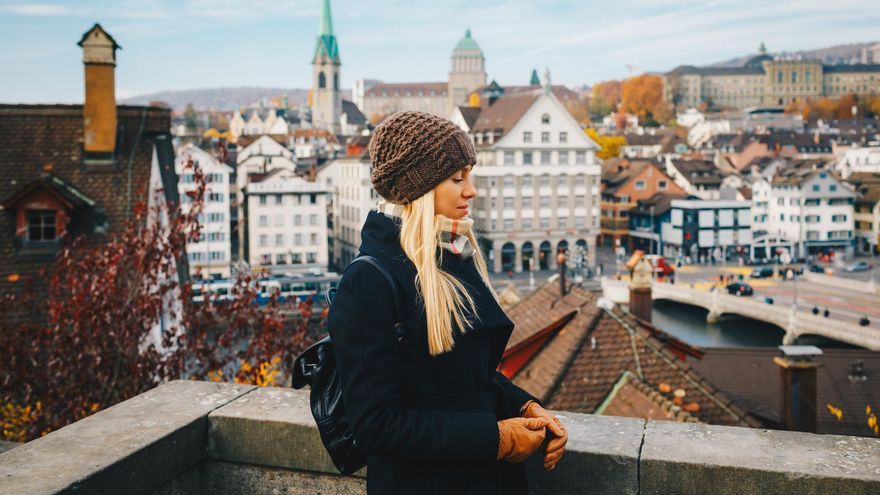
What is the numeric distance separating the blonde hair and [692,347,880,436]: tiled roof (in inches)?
552

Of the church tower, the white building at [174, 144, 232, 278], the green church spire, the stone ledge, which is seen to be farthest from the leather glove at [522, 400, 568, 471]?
the green church spire

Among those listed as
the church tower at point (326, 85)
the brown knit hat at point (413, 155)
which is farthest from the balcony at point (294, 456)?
the church tower at point (326, 85)

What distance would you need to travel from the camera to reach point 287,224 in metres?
60.8

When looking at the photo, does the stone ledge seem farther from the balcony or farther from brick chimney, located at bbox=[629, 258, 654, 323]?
brick chimney, located at bbox=[629, 258, 654, 323]

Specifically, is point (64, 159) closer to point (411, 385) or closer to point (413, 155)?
point (413, 155)

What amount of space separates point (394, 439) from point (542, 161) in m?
66.6

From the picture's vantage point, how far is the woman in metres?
2.66

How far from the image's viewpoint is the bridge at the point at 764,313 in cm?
4256

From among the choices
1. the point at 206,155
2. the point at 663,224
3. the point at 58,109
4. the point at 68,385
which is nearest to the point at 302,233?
the point at 206,155

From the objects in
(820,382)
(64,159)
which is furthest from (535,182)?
(64,159)

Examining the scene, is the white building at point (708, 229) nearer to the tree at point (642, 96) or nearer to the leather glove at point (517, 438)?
the leather glove at point (517, 438)

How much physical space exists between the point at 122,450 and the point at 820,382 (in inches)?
732

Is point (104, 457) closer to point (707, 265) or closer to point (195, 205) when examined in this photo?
point (195, 205)

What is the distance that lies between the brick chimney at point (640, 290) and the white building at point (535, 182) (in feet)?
158
